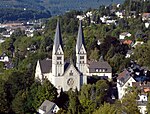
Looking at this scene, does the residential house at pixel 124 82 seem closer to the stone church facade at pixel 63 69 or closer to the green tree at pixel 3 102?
the stone church facade at pixel 63 69

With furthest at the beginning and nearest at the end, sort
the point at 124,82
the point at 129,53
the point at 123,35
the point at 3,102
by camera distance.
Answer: the point at 123,35 < the point at 129,53 < the point at 124,82 < the point at 3,102

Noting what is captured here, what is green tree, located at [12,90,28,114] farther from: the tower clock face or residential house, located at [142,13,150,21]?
residential house, located at [142,13,150,21]

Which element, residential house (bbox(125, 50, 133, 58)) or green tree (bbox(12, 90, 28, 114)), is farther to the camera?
residential house (bbox(125, 50, 133, 58))

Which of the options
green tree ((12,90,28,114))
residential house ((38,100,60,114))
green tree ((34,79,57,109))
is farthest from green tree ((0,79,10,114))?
residential house ((38,100,60,114))

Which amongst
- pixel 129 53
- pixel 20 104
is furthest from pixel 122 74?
pixel 129 53

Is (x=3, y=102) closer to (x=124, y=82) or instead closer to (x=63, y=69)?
(x=63, y=69)

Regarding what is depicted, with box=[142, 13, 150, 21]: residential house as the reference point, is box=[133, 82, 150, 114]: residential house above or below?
above

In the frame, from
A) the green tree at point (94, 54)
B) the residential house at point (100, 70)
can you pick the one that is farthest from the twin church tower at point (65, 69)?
the green tree at point (94, 54)

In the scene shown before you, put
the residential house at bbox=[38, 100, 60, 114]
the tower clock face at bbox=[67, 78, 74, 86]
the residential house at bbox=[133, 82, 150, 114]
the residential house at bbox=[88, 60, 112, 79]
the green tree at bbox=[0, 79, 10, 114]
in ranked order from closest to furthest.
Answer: the residential house at bbox=[133, 82, 150, 114] < the residential house at bbox=[38, 100, 60, 114] < the green tree at bbox=[0, 79, 10, 114] < the tower clock face at bbox=[67, 78, 74, 86] < the residential house at bbox=[88, 60, 112, 79]

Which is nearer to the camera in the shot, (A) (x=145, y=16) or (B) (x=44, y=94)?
(B) (x=44, y=94)

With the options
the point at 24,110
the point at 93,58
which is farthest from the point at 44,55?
the point at 24,110
